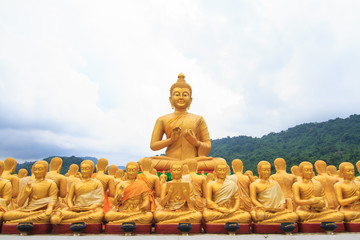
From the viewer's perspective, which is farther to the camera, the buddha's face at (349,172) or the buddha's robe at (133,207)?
the buddha's face at (349,172)

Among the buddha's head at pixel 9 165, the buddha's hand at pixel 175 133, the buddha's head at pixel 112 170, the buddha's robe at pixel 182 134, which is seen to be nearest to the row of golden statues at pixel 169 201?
→ the buddha's head at pixel 9 165

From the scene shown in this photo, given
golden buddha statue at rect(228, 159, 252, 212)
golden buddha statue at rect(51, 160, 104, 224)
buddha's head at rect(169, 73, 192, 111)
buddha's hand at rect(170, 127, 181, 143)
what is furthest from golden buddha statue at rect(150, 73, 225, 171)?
golden buddha statue at rect(51, 160, 104, 224)

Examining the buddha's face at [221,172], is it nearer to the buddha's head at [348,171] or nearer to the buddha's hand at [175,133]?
the buddha's head at [348,171]

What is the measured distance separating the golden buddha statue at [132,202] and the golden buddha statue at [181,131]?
395 centimetres

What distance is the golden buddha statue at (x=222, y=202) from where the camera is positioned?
6.02 m

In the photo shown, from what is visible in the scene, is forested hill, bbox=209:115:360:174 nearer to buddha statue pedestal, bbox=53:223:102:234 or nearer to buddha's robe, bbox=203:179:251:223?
buddha's robe, bbox=203:179:251:223

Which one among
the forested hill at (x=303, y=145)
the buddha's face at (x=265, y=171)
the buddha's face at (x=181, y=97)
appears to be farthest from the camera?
the forested hill at (x=303, y=145)

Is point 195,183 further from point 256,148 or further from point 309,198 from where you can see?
point 256,148

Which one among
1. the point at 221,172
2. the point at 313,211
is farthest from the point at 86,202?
the point at 313,211

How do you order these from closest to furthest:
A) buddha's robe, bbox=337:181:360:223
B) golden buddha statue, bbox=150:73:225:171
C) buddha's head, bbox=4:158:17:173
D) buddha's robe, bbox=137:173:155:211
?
buddha's robe, bbox=337:181:360:223
buddha's robe, bbox=137:173:155:211
buddha's head, bbox=4:158:17:173
golden buddha statue, bbox=150:73:225:171

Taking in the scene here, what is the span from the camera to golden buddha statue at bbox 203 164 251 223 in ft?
19.7

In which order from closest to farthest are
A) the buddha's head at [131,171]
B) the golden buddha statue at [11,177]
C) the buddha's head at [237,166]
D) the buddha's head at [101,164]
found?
the buddha's head at [131,171]
the golden buddha statue at [11,177]
the buddha's head at [237,166]
the buddha's head at [101,164]

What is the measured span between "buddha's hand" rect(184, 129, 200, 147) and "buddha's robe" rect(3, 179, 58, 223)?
486 centimetres

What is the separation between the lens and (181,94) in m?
11.5
